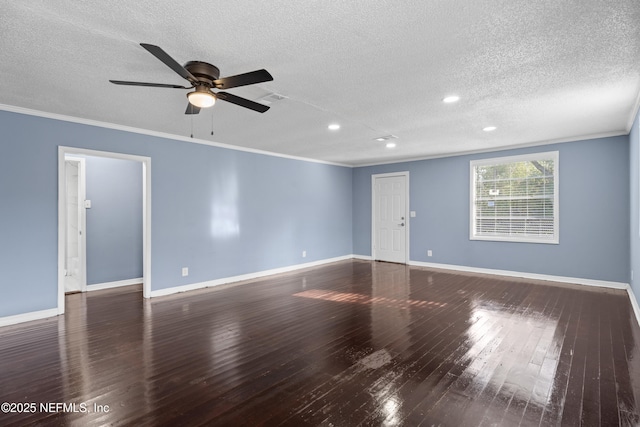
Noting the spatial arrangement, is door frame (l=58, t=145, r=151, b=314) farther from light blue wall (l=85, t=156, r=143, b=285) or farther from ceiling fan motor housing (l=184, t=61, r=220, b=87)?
ceiling fan motor housing (l=184, t=61, r=220, b=87)

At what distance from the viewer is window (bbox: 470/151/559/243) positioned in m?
5.82

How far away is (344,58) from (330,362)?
2482 mm

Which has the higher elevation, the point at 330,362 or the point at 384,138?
the point at 384,138

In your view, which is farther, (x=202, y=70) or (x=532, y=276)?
(x=532, y=276)

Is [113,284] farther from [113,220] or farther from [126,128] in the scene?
[126,128]

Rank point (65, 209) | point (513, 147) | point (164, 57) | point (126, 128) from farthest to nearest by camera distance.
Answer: point (513, 147) < point (126, 128) < point (65, 209) < point (164, 57)

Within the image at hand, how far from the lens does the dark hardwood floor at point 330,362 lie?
2.06m

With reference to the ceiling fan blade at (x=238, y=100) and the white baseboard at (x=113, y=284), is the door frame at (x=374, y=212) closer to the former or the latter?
the white baseboard at (x=113, y=284)

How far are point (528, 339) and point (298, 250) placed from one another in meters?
4.77

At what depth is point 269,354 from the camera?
2902 millimetres

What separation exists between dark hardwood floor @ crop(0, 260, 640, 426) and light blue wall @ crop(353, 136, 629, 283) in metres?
0.83

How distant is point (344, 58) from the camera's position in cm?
259

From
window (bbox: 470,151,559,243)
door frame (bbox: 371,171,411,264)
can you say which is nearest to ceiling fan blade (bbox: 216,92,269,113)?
window (bbox: 470,151,559,243)

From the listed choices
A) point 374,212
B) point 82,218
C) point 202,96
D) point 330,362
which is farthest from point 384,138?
point 82,218
